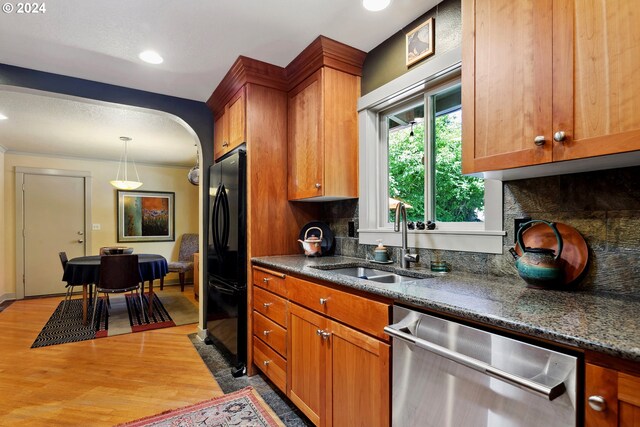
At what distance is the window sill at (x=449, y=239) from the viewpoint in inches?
61.7

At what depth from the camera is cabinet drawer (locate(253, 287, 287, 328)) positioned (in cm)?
203

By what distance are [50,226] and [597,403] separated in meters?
6.92

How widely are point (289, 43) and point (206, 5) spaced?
23.1 inches

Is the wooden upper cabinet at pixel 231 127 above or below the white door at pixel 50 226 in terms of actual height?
above

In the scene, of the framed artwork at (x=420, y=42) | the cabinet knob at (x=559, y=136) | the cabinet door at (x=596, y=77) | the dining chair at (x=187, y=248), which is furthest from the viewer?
the dining chair at (x=187, y=248)

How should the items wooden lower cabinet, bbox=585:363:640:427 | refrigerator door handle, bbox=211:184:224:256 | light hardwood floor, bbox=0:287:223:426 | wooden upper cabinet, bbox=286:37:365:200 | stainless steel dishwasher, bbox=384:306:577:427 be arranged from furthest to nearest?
refrigerator door handle, bbox=211:184:224:256 → wooden upper cabinet, bbox=286:37:365:200 → light hardwood floor, bbox=0:287:223:426 → stainless steel dishwasher, bbox=384:306:577:427 → wooden lower cabinet, bbox=585:363:640:427

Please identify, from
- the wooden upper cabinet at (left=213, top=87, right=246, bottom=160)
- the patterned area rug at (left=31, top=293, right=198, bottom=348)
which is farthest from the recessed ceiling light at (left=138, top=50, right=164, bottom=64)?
the patterned area rug at (left=31, top=293, right=198, bottom=348)

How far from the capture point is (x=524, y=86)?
1162 millimetres

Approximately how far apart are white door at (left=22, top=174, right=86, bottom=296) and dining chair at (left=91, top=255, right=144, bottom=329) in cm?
230

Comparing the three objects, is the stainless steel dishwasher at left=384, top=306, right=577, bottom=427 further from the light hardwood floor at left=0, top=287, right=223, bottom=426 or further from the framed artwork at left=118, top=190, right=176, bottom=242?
the framed artwork at left=118, top=190, right=176, bottom=242

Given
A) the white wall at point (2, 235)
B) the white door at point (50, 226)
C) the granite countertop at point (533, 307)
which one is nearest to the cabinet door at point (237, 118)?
Result: the granite countertop at point (533, 307)

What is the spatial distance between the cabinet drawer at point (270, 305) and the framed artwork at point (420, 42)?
1703mm

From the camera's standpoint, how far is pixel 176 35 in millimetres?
2111

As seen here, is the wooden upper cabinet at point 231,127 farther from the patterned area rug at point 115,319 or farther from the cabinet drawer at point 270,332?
the patterned area rug at point 115,319
